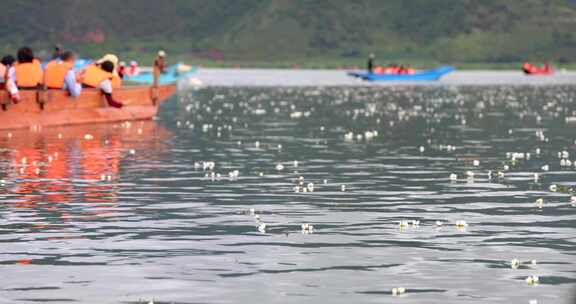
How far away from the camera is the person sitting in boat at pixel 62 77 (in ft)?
154

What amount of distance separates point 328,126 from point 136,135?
29.1 feet

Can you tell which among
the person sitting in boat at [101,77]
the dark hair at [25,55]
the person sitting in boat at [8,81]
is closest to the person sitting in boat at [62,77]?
the dark hair at [25,55]

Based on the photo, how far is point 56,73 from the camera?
47125 millimetres

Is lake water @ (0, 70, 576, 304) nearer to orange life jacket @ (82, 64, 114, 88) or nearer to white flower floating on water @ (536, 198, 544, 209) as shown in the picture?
white flower floating on water @ (536, 198, 544, 209)

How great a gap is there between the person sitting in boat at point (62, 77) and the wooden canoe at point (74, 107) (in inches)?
11.0

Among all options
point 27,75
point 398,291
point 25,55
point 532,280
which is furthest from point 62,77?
point 398,291

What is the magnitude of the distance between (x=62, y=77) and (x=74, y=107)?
1358 millimetres

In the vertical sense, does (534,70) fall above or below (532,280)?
above

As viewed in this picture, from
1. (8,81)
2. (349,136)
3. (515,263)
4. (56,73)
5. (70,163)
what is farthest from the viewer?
(56,73)

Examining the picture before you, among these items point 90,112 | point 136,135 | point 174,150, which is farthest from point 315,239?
point 90,112

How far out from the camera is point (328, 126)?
50938 mm

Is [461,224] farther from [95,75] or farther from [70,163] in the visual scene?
[95,75]

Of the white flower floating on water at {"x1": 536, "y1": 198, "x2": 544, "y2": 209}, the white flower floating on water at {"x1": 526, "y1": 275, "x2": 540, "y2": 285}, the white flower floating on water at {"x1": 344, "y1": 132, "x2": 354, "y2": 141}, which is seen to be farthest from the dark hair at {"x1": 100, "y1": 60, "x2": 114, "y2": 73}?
the white flower floating on water at {"x1": 526, "y1": 275, "x2": 540, "y2": 285}

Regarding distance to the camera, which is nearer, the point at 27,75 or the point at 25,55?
the point at 25,55
